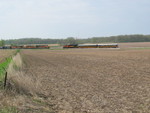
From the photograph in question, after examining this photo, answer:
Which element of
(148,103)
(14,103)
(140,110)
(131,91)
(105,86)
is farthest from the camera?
(105,86)

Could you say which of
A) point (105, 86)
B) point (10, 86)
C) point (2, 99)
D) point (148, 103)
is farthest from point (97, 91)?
point (2, 99)

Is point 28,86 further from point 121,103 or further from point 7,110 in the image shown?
point 121,103

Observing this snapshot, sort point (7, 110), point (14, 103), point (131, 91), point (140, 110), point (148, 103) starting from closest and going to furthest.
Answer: point (7, 110), point (14, 103), point (140, 110), point (148, 103), point (131, 91)

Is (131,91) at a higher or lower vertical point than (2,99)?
lower

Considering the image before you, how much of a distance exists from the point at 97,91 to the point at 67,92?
4.85 feet

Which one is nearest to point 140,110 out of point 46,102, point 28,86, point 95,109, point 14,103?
point 95,109

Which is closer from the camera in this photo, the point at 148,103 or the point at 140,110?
the point at 140,110

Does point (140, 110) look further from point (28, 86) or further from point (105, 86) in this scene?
point (28, 86)

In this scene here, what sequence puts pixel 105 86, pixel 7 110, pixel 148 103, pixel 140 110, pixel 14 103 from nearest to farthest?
pixel 7 110 → pixel 14 103 → pixel 140 110 → pixel 148 103 → pixel 105 86

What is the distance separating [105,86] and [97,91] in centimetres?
120

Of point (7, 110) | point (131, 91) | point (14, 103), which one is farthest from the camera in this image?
point (131, 91)

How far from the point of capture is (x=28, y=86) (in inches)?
360

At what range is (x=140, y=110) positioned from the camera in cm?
713

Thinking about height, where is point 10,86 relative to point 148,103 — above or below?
above
